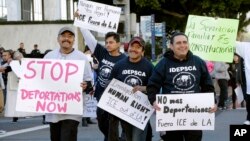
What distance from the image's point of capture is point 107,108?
8297 millimetres

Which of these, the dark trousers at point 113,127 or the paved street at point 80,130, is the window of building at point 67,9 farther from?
the dark trousers at point 113,127

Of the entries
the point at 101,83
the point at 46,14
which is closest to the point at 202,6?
the point at 46,14

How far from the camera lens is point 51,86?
7.89 metres

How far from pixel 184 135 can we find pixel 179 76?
0.67 m

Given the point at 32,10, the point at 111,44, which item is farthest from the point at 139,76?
the point at 32,10

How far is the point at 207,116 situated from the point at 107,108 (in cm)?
142

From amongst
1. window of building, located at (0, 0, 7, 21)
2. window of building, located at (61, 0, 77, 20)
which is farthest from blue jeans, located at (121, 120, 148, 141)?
window of building, located at (61, 0, 77, 20)

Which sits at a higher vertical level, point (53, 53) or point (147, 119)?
point (53, 53)

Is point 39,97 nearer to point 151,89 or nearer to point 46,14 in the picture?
point 151,89

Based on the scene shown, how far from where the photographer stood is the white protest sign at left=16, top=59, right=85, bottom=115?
778 centimetres

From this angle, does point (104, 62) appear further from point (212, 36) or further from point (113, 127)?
point (212, 36)

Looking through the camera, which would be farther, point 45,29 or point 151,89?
point 45,29

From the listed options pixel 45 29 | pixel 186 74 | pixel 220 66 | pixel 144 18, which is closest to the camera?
pixel 186 74

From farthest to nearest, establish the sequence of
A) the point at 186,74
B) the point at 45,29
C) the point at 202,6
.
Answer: the point at 202,6 → the point at 45,29 → the point at 186,74
